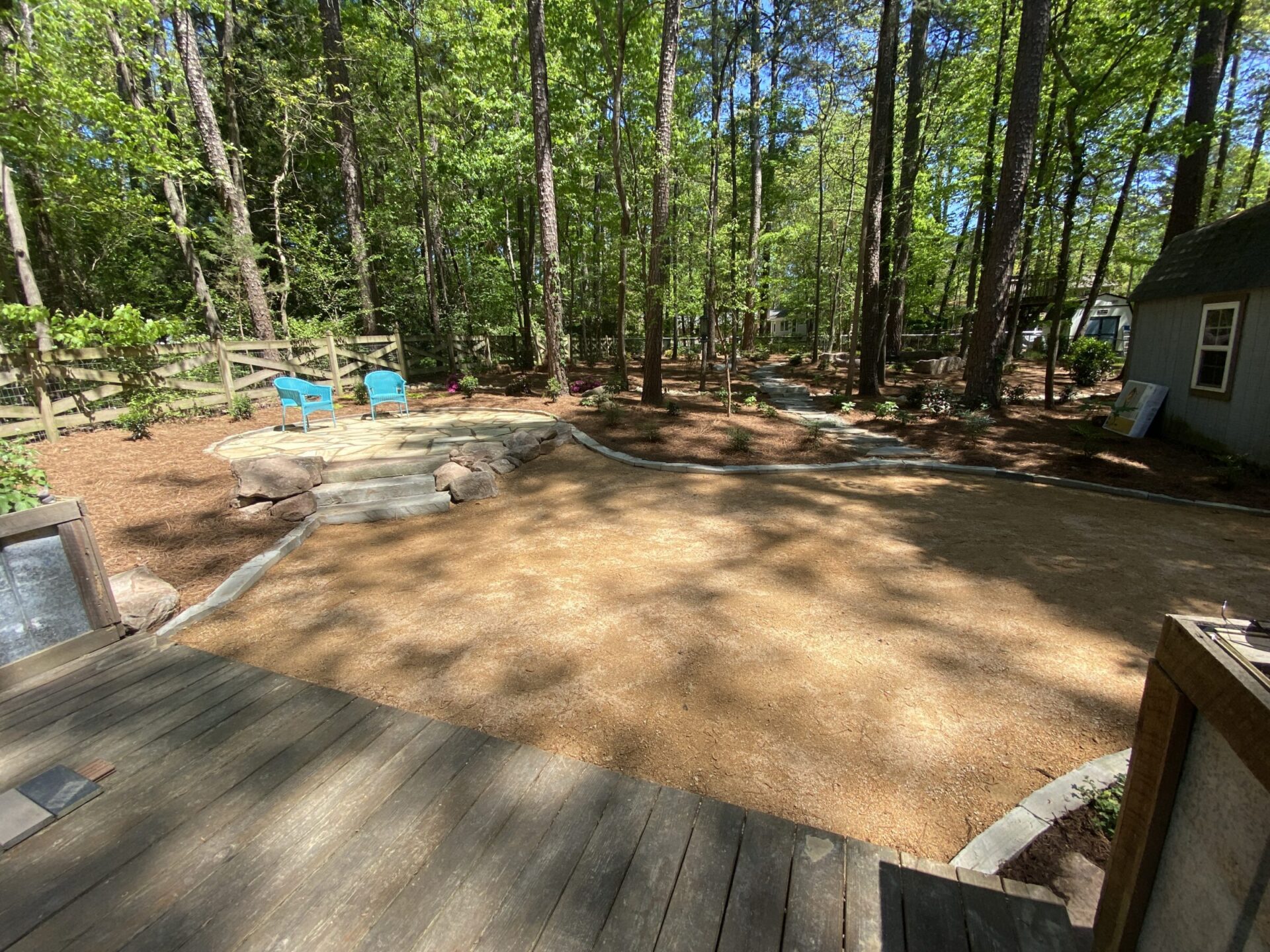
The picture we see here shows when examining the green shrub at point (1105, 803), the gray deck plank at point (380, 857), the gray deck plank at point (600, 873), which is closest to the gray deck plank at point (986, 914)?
the green shrub at point (1105, 803)

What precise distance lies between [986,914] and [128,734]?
3236mm

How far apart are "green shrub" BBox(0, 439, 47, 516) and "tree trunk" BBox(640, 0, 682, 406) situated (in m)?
8.10

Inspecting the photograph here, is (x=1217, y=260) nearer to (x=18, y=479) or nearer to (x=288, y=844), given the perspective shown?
(x=288, y=844)

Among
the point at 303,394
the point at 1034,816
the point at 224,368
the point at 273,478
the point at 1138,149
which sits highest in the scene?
the point at 1138,149

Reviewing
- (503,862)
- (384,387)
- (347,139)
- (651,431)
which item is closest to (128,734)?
(503,862)

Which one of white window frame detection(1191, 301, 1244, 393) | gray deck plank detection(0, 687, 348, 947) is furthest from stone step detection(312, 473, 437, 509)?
white window frame detection(1191, 301, 1244, 393)

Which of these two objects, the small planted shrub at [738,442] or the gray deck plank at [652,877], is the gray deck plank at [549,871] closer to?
the gray deck plank at [652,877]

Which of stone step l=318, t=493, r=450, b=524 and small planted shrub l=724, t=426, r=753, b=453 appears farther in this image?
small planted shrub l=724, t=426, r=753, b=453

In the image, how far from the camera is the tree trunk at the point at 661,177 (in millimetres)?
8953

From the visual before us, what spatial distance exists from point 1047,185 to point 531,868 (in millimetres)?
14410

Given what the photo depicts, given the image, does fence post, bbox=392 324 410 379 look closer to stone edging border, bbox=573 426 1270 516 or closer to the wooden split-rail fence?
the wooden split-rail fence

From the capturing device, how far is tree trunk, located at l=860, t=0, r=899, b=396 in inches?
398

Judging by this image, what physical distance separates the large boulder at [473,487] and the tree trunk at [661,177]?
17.0ft

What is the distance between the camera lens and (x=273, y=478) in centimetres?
503
